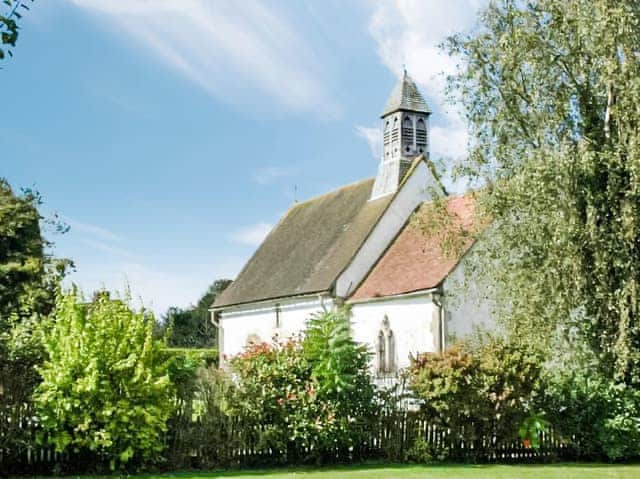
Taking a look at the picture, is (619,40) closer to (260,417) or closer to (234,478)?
(260,417)

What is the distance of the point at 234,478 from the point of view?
13.2 metres

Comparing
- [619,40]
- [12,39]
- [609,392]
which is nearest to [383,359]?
[609,392]

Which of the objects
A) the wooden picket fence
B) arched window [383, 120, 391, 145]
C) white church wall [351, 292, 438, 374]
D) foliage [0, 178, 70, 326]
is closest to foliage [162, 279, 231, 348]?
foliage [0, 178, 70, 326]

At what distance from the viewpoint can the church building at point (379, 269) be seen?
24.7 metres

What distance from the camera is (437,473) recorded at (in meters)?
13.9

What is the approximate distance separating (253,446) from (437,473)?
344 centimetres

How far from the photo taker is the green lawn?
44.0 feet

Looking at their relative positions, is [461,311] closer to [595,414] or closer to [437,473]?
[595,414]

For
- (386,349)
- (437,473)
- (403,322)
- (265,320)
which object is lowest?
(437,473)

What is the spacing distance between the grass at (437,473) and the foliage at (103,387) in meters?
0.83

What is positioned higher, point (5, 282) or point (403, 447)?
point (5, 282)

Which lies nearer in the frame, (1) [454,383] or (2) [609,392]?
(1) [454,383]

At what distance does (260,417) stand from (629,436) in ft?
25.0

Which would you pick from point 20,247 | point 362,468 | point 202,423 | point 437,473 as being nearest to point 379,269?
point 362,468
